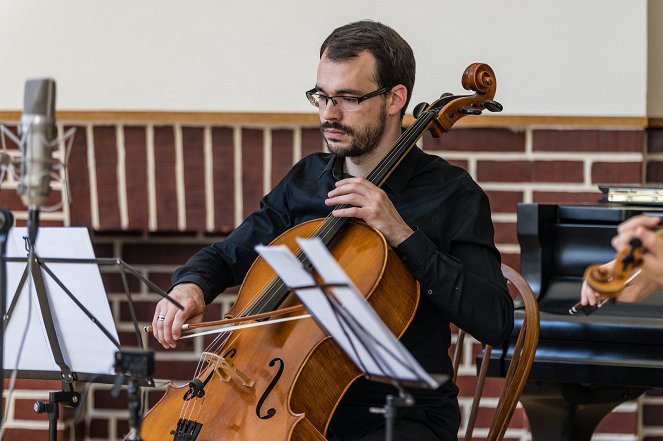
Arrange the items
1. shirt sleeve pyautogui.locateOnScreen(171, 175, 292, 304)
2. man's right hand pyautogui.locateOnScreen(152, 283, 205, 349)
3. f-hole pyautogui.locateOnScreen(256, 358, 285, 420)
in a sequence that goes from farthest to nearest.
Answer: shirt sleeve pyautogui.locateOnScreen(171, 175, 292, 304), man's right hand pyautogui.locateOnScreen(152, 283, 205, 349), f-hole pyautogui.locateOnScreen(256, 358, 285, 420)

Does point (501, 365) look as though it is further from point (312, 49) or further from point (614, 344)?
point (312, 49)

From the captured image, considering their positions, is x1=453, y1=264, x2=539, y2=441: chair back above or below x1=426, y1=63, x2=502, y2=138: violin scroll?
below

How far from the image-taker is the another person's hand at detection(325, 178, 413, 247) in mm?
1869

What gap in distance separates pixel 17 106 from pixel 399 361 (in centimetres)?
163

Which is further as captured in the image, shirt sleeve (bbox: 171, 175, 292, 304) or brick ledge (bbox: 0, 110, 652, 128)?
brick ledge (bbox: 0, 110, 652, 128)

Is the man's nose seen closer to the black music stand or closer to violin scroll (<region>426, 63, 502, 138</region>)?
violin scroll (<region>426, 63, 502, 138</region>)

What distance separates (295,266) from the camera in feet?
4.67

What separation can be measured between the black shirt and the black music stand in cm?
28

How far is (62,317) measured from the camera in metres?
1.90

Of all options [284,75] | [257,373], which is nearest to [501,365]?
[257,373]

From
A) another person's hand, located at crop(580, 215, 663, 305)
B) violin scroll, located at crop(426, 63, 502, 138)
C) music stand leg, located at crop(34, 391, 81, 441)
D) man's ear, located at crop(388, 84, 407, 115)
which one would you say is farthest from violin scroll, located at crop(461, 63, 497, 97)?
music stand leg, located at crop(34, 391, 81, 441)

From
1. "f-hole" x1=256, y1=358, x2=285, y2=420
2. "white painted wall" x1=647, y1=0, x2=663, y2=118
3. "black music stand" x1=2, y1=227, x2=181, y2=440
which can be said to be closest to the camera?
"f-hole" x1=256, y1=358, x2=285, y2=420

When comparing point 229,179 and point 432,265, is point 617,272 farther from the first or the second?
point 229,179

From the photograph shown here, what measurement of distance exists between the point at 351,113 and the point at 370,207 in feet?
0.89
